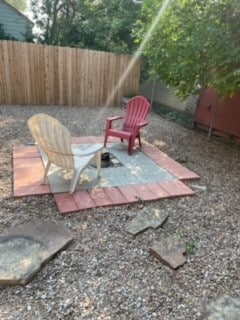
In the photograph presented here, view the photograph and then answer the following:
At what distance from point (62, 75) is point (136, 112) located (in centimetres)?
367

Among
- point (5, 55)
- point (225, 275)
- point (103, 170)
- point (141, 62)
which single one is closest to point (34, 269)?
point (225, 275)

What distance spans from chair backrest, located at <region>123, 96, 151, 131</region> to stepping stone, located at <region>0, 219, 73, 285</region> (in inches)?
97.2

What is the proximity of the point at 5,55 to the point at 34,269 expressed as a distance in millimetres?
6139

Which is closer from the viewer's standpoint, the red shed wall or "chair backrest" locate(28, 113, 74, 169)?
"chair backrest" locate(28, 113, 74, 169)

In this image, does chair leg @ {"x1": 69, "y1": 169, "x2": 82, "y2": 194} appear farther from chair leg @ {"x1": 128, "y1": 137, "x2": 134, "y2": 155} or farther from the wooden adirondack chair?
chair leg @ {"x1": 128, "y1": 137, "x2": 134, "y2": 155}

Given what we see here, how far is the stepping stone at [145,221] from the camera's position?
2434mm

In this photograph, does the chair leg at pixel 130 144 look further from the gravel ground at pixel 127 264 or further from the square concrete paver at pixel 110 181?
the gravel ground at pixel 127 264

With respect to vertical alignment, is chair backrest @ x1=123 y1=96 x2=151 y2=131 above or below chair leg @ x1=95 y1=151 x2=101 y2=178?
above

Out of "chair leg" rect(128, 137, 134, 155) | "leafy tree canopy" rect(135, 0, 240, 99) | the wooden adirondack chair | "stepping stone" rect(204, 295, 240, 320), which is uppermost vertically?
"leafy tree canopy" rect(135, 0, 240, 99)

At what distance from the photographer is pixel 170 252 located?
216cm

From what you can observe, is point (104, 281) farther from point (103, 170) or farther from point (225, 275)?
point (103, 170)

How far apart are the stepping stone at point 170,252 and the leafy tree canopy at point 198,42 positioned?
243 centimetres

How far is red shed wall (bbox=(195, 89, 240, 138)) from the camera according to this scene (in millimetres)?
5219

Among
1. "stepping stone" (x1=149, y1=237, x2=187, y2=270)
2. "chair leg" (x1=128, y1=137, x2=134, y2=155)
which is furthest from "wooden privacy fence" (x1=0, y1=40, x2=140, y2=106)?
"stepping stone" (x1=149, y1=237, x2=187, y2=270)
